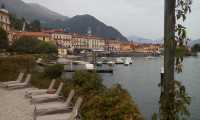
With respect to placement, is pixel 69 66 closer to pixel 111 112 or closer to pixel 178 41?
pixel 111 112

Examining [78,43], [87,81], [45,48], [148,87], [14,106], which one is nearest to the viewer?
[14,106]

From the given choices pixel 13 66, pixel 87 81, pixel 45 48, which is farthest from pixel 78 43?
pixel 87 81

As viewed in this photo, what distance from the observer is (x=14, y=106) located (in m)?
10.6

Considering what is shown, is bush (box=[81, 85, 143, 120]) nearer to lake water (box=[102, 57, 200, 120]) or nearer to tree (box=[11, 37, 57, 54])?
lake water (box=[102, 57, 200, 120])

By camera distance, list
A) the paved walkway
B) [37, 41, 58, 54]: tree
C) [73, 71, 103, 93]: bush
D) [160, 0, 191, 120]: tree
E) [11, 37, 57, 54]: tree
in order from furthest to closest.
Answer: [37, 41, 58, 54]: tree → [11, 37, 57, 54]: tree → [73, 71, 103, 93]: bush → the paved walkway → [160, 0, 191, 120]: tree

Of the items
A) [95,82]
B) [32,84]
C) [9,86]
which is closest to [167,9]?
[95,82]

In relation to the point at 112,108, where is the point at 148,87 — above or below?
below

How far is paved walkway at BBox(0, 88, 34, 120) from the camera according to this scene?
29.9 ft

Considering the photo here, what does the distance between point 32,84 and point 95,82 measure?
564 centimetres

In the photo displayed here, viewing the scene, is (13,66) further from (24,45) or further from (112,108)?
(24,45)

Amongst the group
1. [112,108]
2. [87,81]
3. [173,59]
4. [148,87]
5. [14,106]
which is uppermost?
[173,59]

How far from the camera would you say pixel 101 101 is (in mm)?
6090

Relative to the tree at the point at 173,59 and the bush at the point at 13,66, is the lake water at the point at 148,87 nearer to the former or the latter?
the tree at the point at 173,59

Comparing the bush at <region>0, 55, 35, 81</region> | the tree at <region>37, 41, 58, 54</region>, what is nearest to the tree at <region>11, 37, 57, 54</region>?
the tree at <region>37, 41, 58, 54</region>
